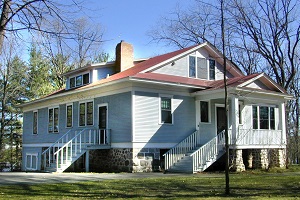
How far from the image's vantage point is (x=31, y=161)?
1129 inches

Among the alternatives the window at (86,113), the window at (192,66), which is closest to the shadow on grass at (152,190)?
the window at (86,113)

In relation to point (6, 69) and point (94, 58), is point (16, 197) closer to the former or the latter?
point (6, 69)

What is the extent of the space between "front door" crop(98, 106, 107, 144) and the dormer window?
3.58m

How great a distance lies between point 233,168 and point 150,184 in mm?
7505

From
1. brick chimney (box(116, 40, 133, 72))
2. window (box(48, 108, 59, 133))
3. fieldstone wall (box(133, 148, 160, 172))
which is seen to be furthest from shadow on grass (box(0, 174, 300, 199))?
window (box(48, 108, 59, 133))

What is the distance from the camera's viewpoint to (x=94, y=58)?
43594 millimetres

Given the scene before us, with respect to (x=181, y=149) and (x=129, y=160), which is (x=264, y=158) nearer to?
(x=181, y=149)

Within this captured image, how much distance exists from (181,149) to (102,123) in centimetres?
473

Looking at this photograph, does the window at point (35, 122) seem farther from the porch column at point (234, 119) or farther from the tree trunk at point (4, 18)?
the tree trunk at point (4, 18)

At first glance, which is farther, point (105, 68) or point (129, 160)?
point (105, 68)

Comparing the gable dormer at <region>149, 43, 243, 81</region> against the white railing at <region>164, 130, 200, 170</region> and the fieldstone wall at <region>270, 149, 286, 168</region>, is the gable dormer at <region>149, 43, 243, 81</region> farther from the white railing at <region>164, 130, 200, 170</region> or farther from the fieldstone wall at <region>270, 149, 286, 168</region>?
the fieldstone wall at <region>270, 149, 286, 168</region>

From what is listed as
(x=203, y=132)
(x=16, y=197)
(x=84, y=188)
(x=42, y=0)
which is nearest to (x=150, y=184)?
(x=84, y=188)

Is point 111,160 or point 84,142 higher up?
point 84,142

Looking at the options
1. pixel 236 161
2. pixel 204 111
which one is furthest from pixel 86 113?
pixel 236 161
